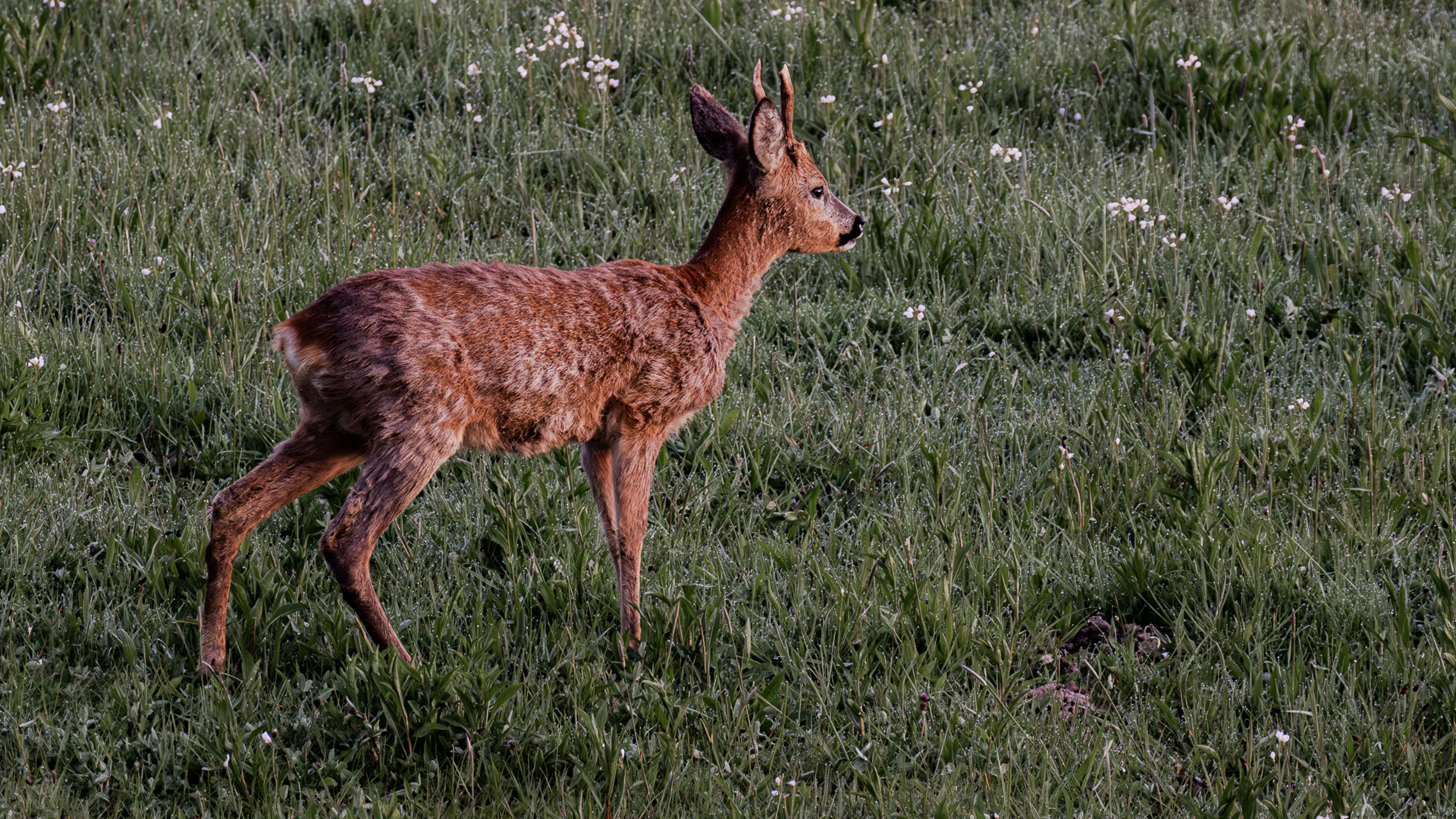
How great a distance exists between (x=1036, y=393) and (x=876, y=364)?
69 cm

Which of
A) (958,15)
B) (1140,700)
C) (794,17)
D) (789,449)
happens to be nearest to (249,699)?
(789,449)

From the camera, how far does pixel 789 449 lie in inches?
208

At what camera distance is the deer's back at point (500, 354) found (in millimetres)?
3805

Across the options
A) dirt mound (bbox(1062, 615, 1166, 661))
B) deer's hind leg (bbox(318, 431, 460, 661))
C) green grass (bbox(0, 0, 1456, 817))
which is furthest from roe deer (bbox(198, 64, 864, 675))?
dirt mound (bbox(1062, 615, 1166, 661))

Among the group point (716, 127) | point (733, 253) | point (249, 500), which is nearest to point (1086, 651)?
point (733, 253)

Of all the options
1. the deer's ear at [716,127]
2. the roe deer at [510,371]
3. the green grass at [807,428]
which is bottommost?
the green grass at [807,428]

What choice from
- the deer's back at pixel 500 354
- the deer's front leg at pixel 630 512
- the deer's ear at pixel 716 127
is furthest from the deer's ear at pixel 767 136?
the deer's front leg at pixel 630 512

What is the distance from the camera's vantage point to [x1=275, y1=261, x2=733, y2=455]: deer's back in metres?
3.80

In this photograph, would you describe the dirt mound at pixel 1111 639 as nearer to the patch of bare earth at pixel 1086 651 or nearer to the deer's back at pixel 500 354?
the patch of bare earth at pixel 1086 651

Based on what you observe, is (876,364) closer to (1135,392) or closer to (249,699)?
(1135,392)

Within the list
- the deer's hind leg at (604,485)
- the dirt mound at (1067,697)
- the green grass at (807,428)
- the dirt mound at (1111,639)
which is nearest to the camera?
the green grass at (807,428)

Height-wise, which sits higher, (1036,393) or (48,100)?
(48,100)

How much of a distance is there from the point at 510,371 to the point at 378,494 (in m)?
0.51

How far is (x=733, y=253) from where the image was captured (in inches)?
184
